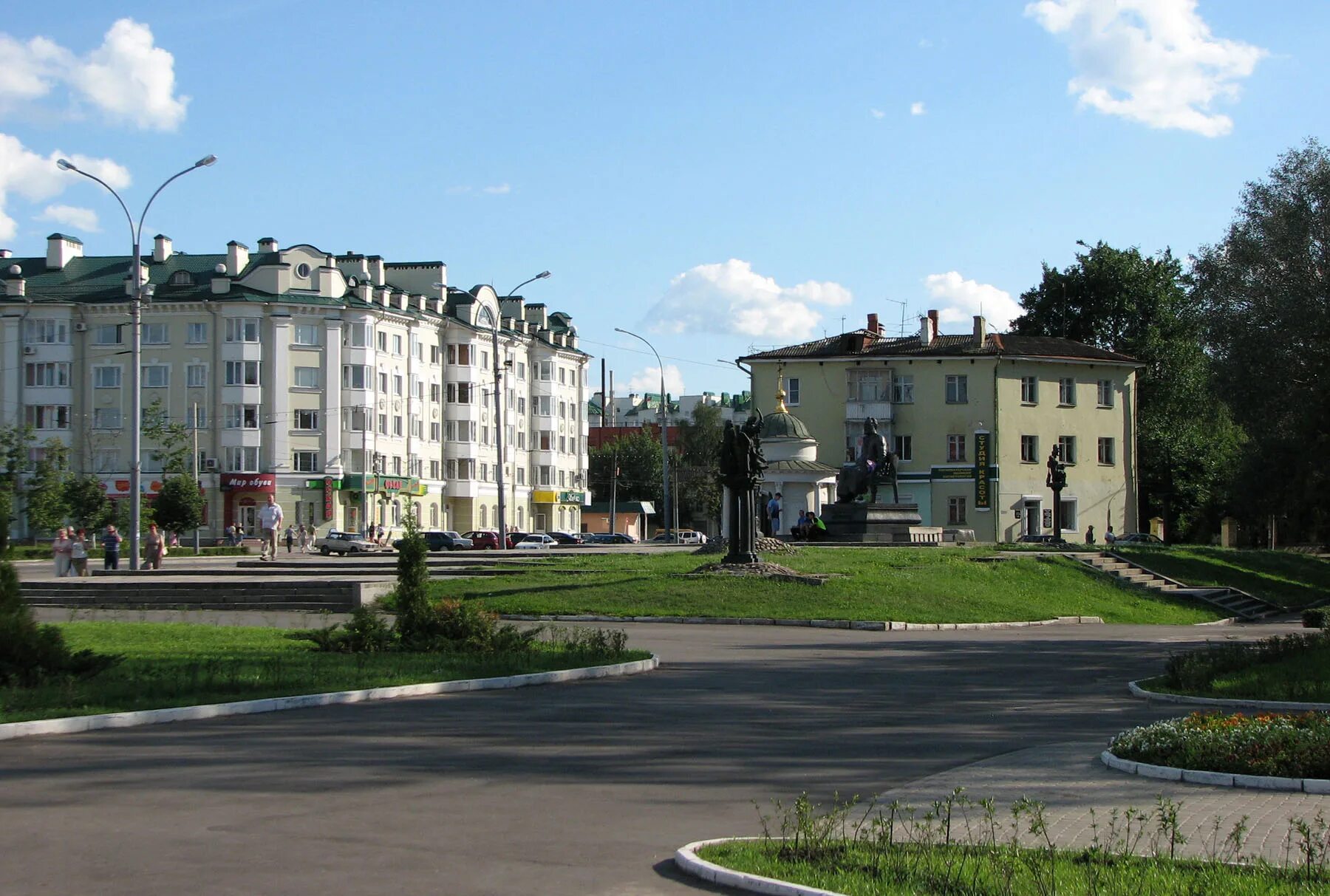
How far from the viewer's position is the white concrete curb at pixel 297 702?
11977 millimetres

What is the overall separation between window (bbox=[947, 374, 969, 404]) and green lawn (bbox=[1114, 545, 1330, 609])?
2573 centimetres

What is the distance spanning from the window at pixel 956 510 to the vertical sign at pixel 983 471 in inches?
39.2

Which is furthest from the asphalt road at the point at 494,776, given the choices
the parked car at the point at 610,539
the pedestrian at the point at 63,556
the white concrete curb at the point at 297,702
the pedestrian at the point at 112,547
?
the parked car at the point at 610,539

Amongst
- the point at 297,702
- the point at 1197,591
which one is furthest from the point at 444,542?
the point at 297,702

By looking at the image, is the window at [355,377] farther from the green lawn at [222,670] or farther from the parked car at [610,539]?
the green lawn at [222,670]

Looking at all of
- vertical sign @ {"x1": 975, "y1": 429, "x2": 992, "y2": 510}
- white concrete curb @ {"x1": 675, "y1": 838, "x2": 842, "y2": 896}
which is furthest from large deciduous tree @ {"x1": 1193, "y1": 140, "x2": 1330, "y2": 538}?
white concrete curb @ {"x1": 675, "y1": 838, "x2": 842, "y2": 896}

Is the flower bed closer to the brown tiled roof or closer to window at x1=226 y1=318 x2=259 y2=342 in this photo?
the brown tiled roof

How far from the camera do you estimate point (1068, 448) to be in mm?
79000

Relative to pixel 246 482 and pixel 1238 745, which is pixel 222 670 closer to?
pixel 1238 745

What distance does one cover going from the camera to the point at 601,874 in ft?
23.7

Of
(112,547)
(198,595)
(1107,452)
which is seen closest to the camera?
(198,595)

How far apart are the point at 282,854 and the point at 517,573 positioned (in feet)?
90.1

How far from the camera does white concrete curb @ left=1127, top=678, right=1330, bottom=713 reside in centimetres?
1427

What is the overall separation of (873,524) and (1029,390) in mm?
33932
